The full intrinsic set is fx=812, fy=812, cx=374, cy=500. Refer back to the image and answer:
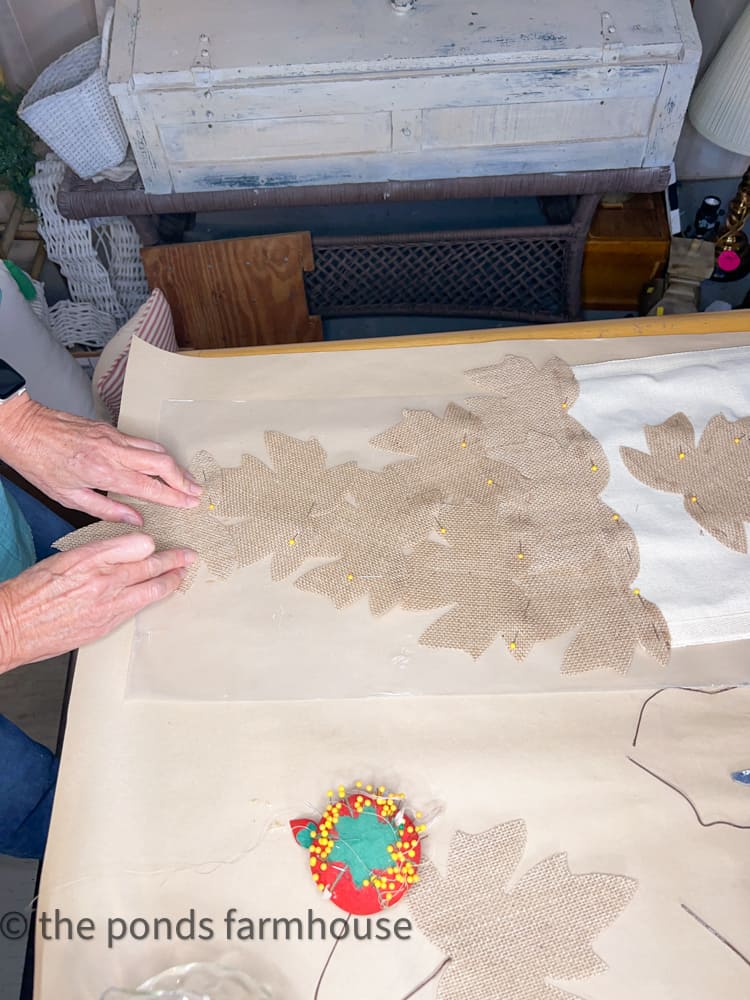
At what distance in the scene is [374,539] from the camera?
105cm

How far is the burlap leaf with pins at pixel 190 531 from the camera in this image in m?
1.05

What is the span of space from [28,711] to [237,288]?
1.08 meters

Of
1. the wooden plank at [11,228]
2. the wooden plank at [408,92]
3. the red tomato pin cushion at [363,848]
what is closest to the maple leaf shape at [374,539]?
the red tomato pin cushion at [363,848]

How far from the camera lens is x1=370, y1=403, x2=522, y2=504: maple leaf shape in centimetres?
109

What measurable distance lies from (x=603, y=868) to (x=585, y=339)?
758 mm

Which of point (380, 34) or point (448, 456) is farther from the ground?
point (380, 34)

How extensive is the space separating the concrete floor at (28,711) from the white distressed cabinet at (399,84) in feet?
3.75

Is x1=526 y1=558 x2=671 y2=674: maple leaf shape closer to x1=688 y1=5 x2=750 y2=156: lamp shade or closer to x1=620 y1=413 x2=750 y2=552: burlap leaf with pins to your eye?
x1=620 y1=413 x2=750 y2=552: burlap leaf with pins

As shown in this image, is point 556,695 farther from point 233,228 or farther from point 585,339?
point 233,228

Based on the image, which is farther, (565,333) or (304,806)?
(565,333)

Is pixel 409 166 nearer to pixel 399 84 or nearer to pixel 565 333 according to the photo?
pixel 399 84

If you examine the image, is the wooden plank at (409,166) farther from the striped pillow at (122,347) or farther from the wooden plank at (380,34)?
the striped pillow at (122,347)

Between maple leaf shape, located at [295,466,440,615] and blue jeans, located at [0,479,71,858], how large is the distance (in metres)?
0.56

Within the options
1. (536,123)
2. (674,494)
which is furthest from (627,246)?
(674,494)
